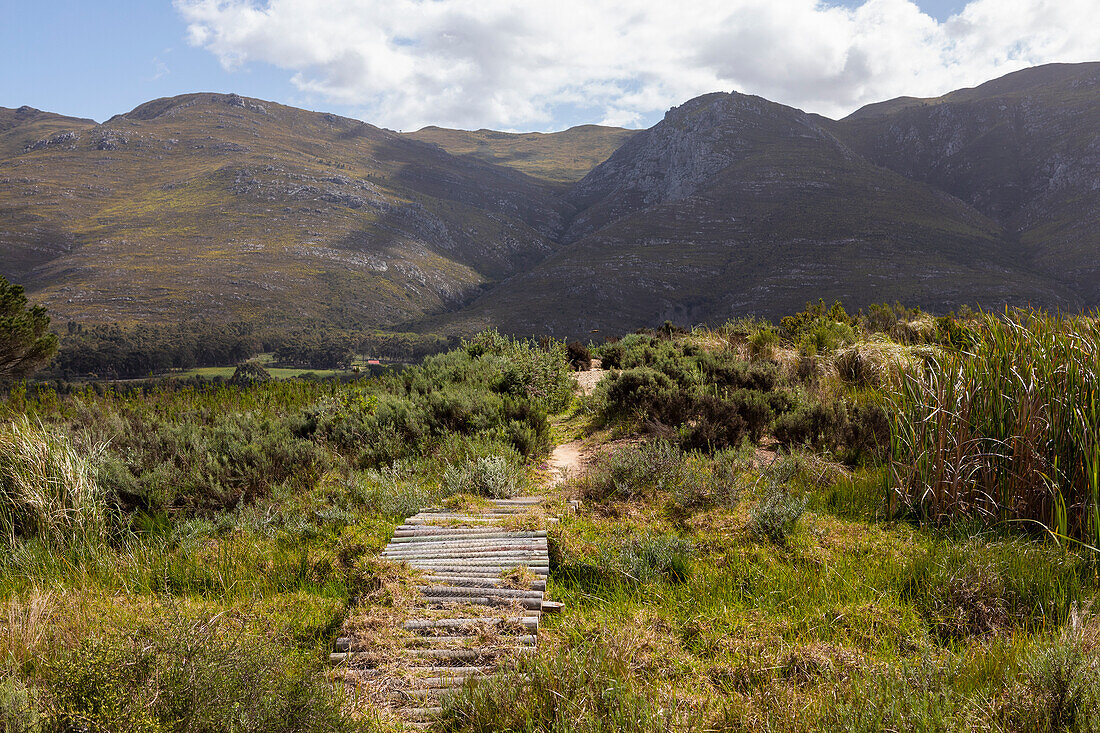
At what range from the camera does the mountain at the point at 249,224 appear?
302 feet

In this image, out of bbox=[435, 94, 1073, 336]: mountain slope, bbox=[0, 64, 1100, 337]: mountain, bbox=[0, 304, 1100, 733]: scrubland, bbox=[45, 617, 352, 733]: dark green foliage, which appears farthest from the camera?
bbox=[0, 64, 1100, 337]: mountain

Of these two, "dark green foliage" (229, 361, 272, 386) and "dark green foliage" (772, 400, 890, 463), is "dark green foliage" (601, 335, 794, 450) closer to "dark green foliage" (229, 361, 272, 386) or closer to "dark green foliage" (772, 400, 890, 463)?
"dark green foliage" (772, 400, 890, 463)

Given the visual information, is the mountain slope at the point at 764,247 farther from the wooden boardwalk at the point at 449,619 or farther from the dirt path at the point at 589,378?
the wooden boardwalk at the point at 449,619

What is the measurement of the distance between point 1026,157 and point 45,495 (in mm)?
174765

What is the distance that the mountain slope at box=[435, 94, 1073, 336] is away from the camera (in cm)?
8050

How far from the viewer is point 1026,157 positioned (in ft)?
389

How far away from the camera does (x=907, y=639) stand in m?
2.61

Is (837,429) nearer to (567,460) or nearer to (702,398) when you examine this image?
(702,398)

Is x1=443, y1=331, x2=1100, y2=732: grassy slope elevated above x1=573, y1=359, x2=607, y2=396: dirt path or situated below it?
below

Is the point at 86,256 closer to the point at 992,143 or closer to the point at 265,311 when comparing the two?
the point at 265,311

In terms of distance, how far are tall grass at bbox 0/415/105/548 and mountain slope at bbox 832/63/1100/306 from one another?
382 feet

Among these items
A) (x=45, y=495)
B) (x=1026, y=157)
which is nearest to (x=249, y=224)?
(x=45, y=495)

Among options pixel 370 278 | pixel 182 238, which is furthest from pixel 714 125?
pixel 182 238

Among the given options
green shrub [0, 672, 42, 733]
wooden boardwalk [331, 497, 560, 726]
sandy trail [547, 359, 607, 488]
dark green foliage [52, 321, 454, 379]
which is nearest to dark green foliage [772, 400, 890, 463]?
sandy trail [547, 359, 607, 488]
